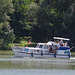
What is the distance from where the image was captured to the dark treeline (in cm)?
8556

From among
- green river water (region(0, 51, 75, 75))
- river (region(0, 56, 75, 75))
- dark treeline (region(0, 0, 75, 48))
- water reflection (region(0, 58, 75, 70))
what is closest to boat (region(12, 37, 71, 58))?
water reflection (region(0, 58, 75, 70))

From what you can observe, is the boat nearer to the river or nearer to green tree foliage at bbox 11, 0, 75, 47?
the river

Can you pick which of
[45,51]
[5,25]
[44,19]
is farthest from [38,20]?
[45,51]

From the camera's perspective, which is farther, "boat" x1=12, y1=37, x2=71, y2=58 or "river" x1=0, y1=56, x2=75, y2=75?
"boat" x1=12, y1=37, x2=71, y2=58

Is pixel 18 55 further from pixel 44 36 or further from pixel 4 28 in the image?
pixel 44 36

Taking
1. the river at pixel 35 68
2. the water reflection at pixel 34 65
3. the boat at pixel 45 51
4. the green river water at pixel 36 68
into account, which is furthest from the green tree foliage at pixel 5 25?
the river at pixel 35 68

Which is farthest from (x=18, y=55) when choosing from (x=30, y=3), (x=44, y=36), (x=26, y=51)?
(x=30, y=3)

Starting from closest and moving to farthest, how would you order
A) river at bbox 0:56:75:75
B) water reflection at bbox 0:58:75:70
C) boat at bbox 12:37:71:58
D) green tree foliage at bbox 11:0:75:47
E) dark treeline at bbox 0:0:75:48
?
river at bbox 0:56:75:75, water reflection at bbox 0:58:75:70, boat at bbox 12:37:71:58, dark treeline at bbox 0:0:75:48, green tree foliage at bbox 11:0:75:47

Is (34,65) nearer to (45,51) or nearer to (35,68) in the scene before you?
(35,68)

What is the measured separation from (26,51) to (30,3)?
49930 mm

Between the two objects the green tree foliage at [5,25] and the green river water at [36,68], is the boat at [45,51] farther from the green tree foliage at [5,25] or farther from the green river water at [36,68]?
the green tree foliage at [5,25]

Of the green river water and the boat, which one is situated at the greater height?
the green river water

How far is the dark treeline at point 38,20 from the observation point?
8556 cm

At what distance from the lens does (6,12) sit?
87.0m
